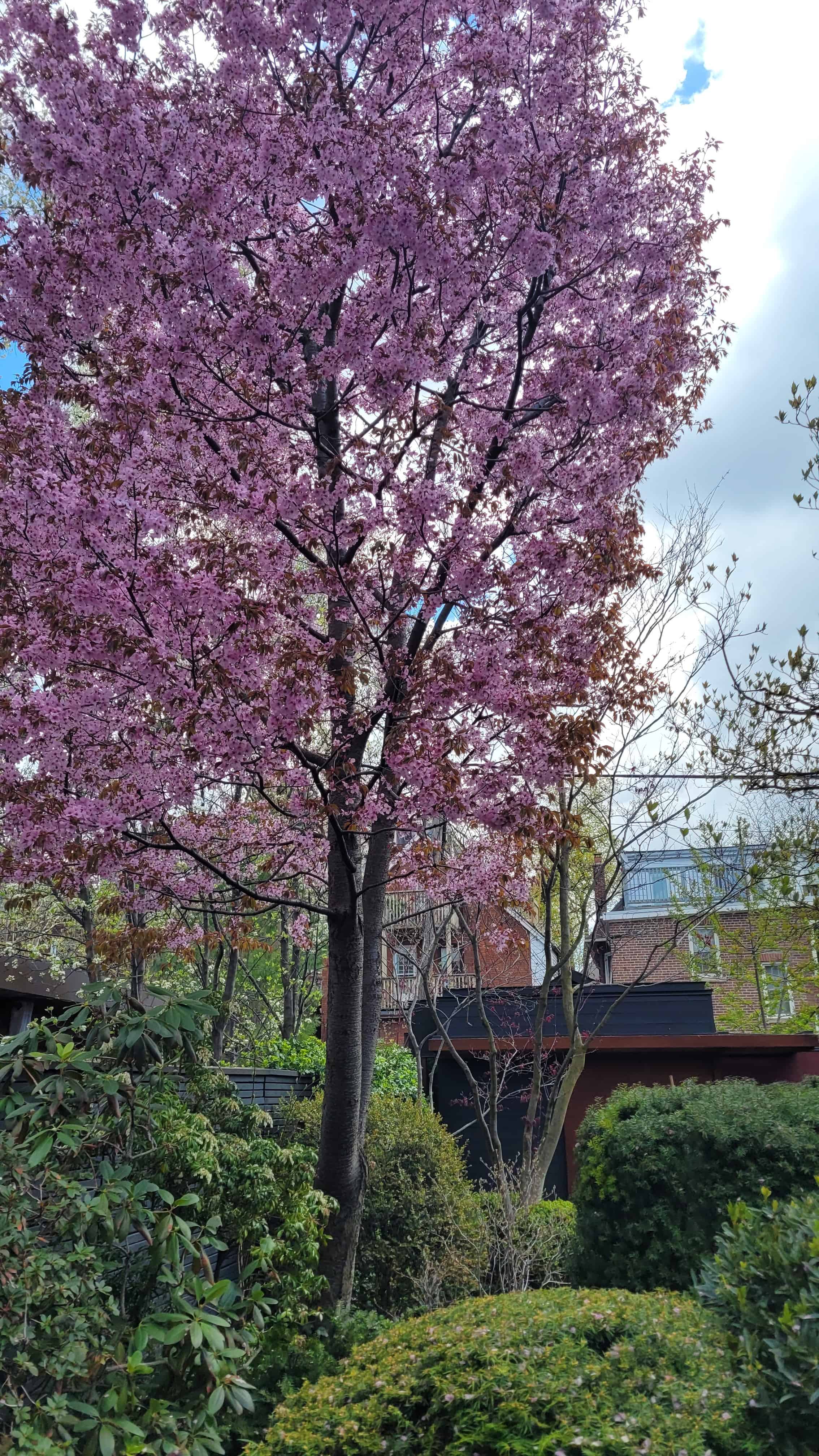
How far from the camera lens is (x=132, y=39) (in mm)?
5750

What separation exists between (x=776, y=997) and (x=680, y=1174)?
1377cm

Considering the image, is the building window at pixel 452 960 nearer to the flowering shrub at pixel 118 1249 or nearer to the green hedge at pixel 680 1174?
the green hedge at pixel 680 1174

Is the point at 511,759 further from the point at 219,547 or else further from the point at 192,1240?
the point at 192,1240

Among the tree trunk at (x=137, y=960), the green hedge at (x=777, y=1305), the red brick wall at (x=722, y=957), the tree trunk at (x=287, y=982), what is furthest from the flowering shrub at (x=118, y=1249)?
the red brick wall at (x=722, y=957)

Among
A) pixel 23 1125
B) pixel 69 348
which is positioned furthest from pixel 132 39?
pixel 23 1125

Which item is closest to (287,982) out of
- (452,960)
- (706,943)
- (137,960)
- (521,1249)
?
(452,960)

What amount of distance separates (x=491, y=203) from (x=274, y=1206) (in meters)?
5.65

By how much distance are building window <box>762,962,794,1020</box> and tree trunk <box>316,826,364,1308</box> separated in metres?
12.1

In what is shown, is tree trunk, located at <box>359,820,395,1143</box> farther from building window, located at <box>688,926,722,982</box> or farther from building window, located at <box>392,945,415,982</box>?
building window, located at <box>688,926,722,982</box>

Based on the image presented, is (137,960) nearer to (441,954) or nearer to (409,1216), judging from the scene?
(409,1216)

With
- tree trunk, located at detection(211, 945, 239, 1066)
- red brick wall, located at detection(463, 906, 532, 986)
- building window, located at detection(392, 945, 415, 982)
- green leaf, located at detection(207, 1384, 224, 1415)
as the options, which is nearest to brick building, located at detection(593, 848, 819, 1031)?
red brick wall, located at detection(463, 906, 532, 986)

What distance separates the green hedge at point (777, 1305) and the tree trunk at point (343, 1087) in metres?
2.82

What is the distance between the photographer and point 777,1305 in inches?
105

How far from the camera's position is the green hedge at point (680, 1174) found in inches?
219
